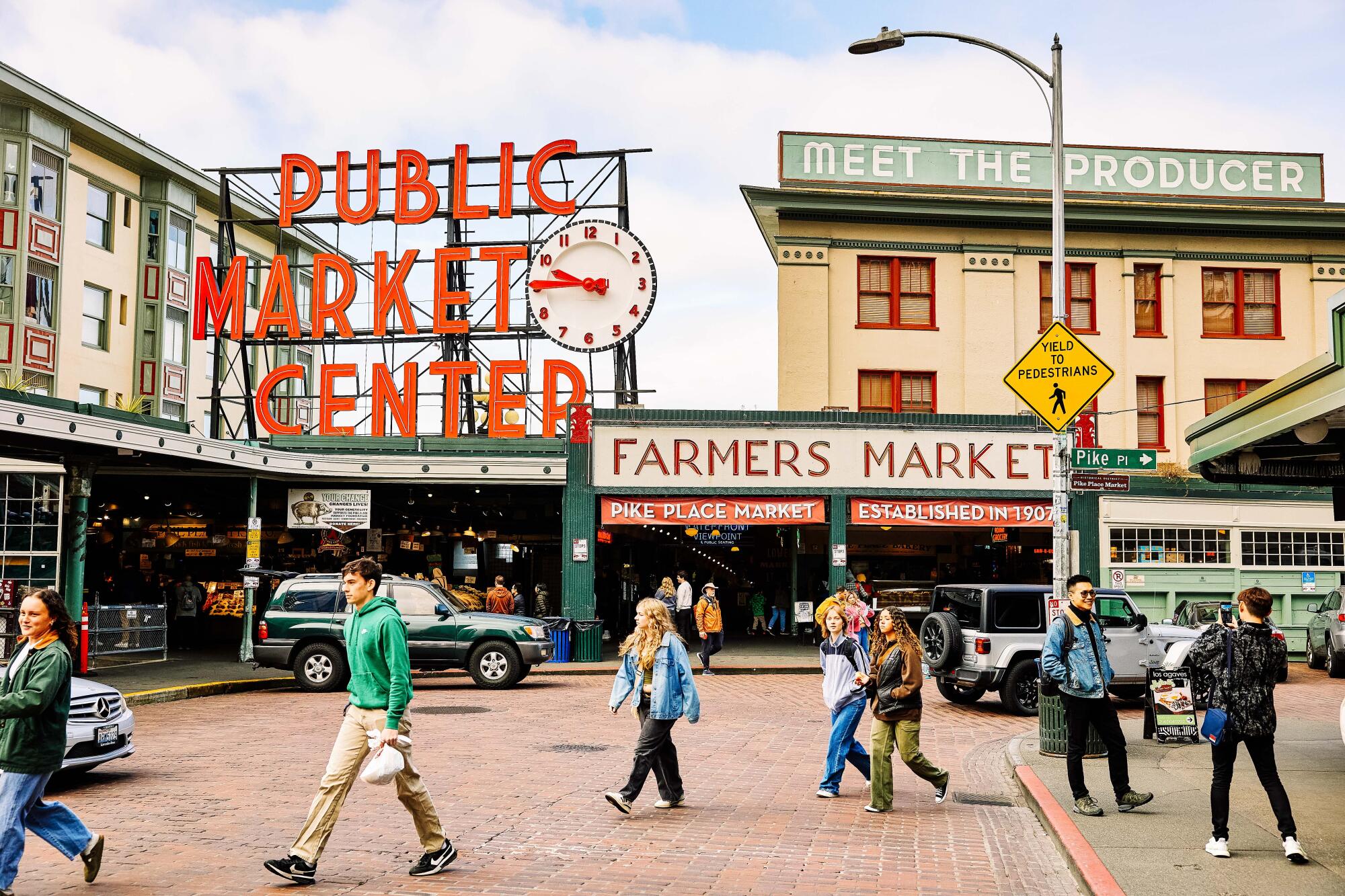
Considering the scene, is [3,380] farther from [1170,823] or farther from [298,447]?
[1170,823]

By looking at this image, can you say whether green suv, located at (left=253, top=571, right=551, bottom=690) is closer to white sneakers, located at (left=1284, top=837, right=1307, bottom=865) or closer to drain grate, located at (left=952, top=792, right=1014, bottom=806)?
drain grate, located at (left=952, top=792, right=1014, bottom=806)

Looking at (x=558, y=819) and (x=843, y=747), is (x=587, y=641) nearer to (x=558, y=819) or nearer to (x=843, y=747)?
(x=843, y=747)

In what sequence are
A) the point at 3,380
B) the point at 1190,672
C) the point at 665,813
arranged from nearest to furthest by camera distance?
A: the point at 1190,672 < the point at 665,813 < the point at 3,380

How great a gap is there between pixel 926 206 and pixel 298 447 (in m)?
16.2

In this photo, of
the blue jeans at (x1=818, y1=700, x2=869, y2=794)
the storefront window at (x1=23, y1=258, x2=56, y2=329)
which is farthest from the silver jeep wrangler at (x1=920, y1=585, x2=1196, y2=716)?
the storefront window at (x1=23, y1=258, x2=56, y2=329)

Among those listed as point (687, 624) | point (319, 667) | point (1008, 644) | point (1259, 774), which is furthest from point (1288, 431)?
point (687, 624)

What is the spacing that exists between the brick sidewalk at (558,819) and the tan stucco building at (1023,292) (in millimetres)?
16183

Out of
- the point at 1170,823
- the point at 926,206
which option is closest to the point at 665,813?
the point at 1170,823

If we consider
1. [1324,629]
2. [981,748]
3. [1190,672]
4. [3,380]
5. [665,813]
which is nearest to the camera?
[1190,672]

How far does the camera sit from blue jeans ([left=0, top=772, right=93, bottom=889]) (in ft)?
23.2

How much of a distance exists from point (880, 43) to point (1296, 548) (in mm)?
19697

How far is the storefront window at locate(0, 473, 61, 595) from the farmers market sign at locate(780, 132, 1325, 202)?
18.4 m

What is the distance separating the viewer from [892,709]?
34.2 ft

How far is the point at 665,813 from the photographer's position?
10391mm
